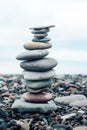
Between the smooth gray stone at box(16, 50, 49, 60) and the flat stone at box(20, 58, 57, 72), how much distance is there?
19 centimetres

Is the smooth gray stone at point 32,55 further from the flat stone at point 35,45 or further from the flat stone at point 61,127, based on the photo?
the flat stone at point 61,127

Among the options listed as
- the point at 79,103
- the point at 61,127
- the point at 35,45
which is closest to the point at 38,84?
the point at 35,45

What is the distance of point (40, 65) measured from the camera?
1855 centimetres

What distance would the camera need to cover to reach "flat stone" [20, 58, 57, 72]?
60.8 ft

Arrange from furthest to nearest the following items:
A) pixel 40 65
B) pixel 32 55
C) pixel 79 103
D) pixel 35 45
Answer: pixel 79 103
pixel 35 45
pixel 40 65
pixel 32 55

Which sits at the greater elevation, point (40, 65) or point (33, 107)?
point (40, 65)

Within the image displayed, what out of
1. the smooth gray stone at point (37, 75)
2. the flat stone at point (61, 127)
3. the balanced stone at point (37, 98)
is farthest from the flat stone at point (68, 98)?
the flat stone at point (61, 127)

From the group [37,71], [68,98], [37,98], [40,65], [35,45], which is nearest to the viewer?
[40,65]

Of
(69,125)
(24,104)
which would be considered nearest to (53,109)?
(24,104)

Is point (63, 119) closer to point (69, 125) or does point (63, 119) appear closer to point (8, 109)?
point (69, 125)

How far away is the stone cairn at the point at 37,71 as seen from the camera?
18.6 metres

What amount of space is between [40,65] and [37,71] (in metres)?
0.36

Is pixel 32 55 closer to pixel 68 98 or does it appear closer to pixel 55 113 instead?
→ pixel 55 113

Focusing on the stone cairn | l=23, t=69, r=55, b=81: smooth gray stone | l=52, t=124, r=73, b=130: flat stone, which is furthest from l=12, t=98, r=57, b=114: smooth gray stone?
l=52, t=124, r=73, b=130: flat stone
